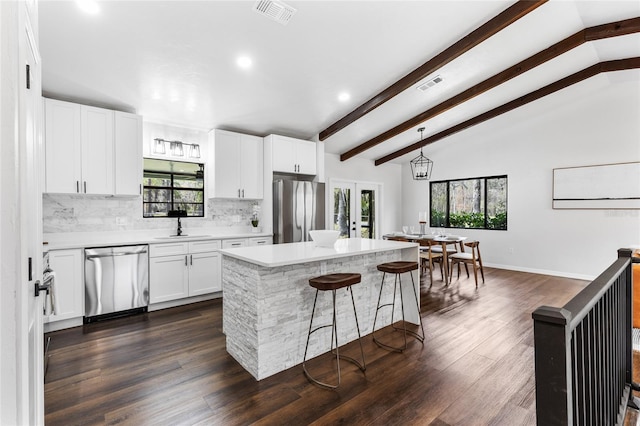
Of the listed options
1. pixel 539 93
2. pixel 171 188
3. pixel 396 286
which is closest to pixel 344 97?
pixel 396 286

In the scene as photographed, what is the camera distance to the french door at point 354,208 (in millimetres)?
6871

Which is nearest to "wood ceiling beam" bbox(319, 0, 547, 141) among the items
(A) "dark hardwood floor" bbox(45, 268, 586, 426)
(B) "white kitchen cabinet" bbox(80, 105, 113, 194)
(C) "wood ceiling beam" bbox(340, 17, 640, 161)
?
(C) "wood ceiling beam" bbox(340, 17, 640, 161)

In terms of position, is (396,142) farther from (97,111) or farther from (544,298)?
(97,111)

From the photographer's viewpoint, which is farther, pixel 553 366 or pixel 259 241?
pixel 259 241

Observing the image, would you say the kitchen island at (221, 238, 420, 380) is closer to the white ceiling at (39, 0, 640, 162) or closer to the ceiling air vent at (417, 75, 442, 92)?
the white ceiling at (39, 0, 640, 162)

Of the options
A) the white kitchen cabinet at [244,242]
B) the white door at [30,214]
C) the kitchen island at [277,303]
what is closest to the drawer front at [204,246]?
the white kitchen cabinet at [244,242]

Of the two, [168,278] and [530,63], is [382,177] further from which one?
[168,278]

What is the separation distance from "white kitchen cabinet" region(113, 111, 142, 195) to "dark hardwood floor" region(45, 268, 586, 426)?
5.55 feet

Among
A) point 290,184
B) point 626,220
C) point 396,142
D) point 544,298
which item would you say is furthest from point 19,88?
point 626,220

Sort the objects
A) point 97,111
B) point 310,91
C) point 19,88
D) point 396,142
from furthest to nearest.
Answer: point 396,142 < point 310,91 < point 97,111 < point 19,88

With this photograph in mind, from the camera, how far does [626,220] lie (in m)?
5.04

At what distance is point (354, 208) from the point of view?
719cm

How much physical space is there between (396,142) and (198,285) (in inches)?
193

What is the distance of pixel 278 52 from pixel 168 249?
2800mm
